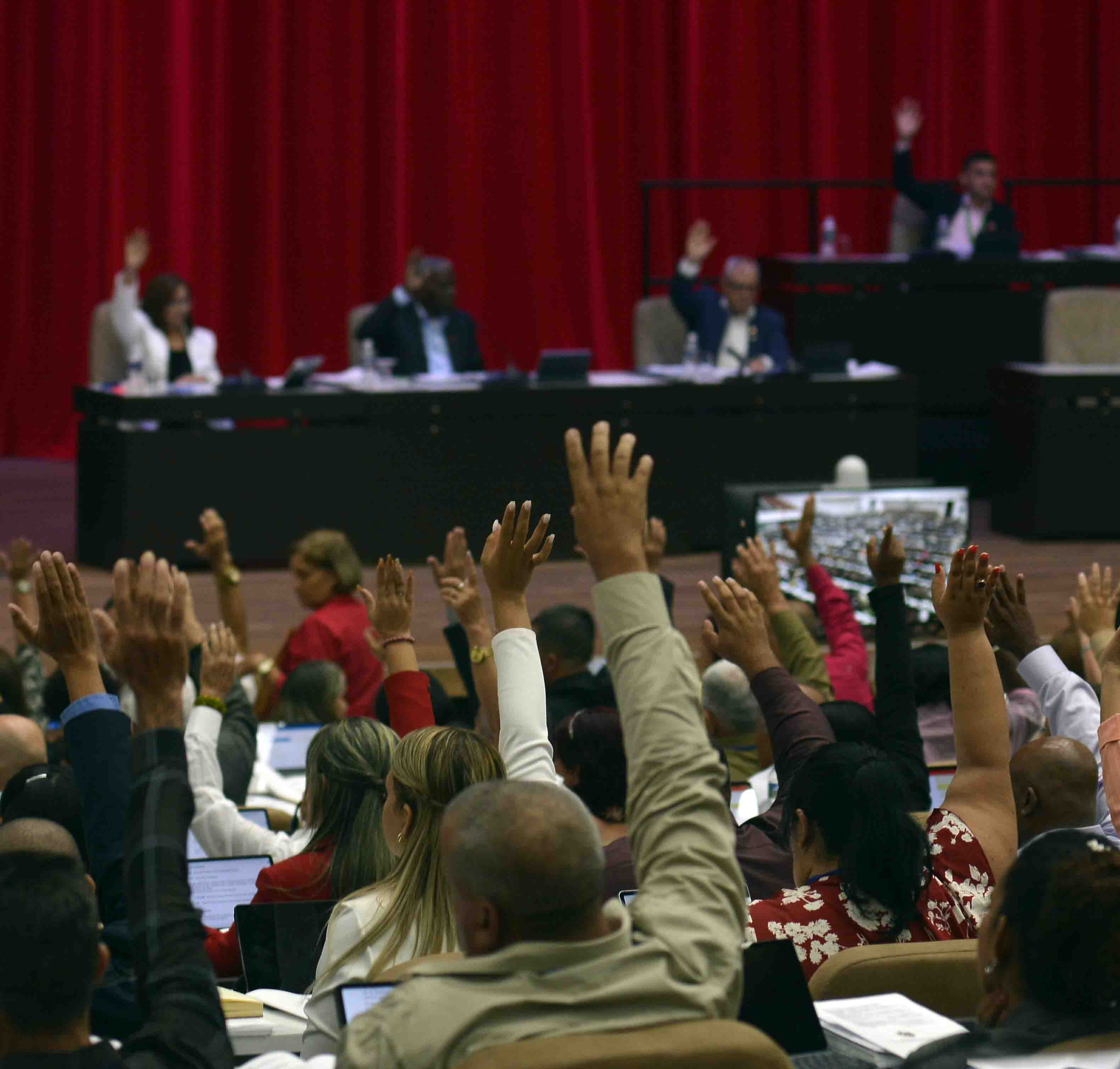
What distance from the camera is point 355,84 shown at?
1052cm

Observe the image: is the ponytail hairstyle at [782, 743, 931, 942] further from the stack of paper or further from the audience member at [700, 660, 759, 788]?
the audience member at [700, 660, 759, 788]

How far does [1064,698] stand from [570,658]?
1153 mm

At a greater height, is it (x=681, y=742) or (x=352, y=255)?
(x=352, y=255)

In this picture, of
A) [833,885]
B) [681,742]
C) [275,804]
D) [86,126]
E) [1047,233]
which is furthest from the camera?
[1047,233]

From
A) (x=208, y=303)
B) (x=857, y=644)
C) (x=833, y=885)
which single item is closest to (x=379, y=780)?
Result: (x=833, y=885)

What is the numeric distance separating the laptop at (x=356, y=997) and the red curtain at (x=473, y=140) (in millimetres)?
8586

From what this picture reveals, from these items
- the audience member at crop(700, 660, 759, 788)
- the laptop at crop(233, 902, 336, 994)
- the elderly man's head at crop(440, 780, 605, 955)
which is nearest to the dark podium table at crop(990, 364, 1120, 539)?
the audience member at crop(700, 660, 759, 788)

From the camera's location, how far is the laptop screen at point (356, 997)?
5.89 feet

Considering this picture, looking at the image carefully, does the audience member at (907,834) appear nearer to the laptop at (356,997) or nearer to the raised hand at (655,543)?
the laptop at (356,997)

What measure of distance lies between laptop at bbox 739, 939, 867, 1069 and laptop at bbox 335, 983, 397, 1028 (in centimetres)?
35

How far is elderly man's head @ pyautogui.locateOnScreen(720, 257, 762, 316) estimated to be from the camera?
8.22 m

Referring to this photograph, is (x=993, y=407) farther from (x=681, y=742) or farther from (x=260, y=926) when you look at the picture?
(x=681, y=742)

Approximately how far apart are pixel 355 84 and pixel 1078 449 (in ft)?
15.8

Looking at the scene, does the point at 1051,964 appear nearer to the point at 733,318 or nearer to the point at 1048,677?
the point at 1048,677
